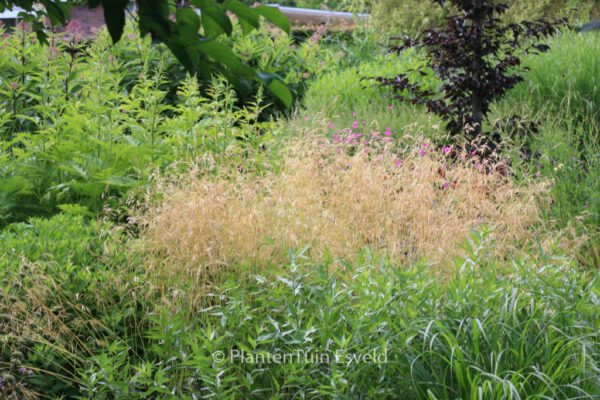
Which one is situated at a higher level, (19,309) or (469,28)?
(469,28)

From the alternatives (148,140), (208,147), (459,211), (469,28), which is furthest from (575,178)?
(148,140)

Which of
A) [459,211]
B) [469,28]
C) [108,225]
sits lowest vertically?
[459,211]

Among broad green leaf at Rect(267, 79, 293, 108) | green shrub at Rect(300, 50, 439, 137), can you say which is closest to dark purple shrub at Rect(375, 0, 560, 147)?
green shrub at Rect(300, 50, 439, 137)

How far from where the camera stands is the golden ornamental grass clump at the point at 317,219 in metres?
3.88

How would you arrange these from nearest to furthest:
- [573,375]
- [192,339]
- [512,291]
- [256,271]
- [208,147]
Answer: [573,375], [512,291], [192,339], [256,271], [208,147]

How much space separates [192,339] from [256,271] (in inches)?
25.6

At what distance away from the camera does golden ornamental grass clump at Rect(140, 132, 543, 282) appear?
3879 mm

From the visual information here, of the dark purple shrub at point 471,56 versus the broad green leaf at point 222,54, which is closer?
the broad green leaf at point 222,54

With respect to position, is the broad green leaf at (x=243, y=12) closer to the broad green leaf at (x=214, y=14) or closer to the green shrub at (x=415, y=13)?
the broad green leaf at (x=214, y=14)

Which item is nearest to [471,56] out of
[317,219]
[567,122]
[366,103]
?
[567,122]

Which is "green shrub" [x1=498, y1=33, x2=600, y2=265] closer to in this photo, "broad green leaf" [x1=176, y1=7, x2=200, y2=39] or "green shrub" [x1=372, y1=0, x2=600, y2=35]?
"broad green leaf" [x1=176, y1=7, x2=200, y2=39]

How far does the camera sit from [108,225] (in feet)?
13.3

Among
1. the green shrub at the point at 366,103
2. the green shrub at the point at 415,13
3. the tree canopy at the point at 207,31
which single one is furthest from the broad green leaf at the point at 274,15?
the green shrub at the point at 415,13

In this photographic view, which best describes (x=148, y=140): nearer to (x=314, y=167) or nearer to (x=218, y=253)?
(x=314, y=167)
